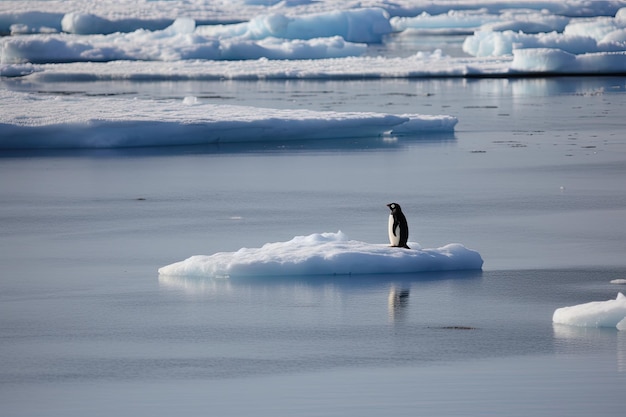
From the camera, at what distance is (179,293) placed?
603 centimetres

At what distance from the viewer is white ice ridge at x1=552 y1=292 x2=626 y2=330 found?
521 cm

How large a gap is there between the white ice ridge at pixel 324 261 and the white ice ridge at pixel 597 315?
122cm

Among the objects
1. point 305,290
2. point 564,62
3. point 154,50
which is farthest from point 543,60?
point 305,290

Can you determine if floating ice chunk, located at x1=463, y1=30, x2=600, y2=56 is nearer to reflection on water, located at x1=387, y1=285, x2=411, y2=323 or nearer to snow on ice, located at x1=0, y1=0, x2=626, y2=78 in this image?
snow on ice, located at x1=0, y1=0, x2=626, y2=78

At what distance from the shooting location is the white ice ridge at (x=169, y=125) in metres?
12.8

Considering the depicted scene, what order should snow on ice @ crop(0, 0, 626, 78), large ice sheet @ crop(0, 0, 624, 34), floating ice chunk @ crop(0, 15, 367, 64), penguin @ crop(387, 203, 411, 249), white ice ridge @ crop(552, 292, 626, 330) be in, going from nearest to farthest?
white ice ridge @ crop(552, 292, 626, 330), penguin @ crop(387, 203, 411, 249), snow on ice @ crop(0, 0, 626, 78), floating ice chunk @ crop(0, 15, 367, 64), large ice sheet @ crop(0, 0, 624, 34)

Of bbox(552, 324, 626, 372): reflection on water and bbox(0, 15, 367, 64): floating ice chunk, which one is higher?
bbox(552, 324, 626, 372): reflection on water

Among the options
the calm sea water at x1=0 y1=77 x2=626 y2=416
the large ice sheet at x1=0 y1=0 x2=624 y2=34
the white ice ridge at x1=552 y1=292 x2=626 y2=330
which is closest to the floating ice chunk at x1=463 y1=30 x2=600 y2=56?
the large ice sheet at x1=0 y1=0 x2=624 y2=34

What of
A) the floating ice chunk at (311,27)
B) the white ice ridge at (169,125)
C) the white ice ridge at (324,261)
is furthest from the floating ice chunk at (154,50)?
the white ice ridge at (324,261)

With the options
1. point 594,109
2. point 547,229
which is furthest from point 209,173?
point 594,109

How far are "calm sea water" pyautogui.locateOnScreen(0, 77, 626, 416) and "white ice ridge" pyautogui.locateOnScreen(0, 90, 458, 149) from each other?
303mm

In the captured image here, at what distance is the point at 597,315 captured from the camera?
523cm

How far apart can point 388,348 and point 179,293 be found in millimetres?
1423

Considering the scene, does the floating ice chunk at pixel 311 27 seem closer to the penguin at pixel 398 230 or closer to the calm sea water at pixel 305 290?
the calm sea water at pixel 305 290
